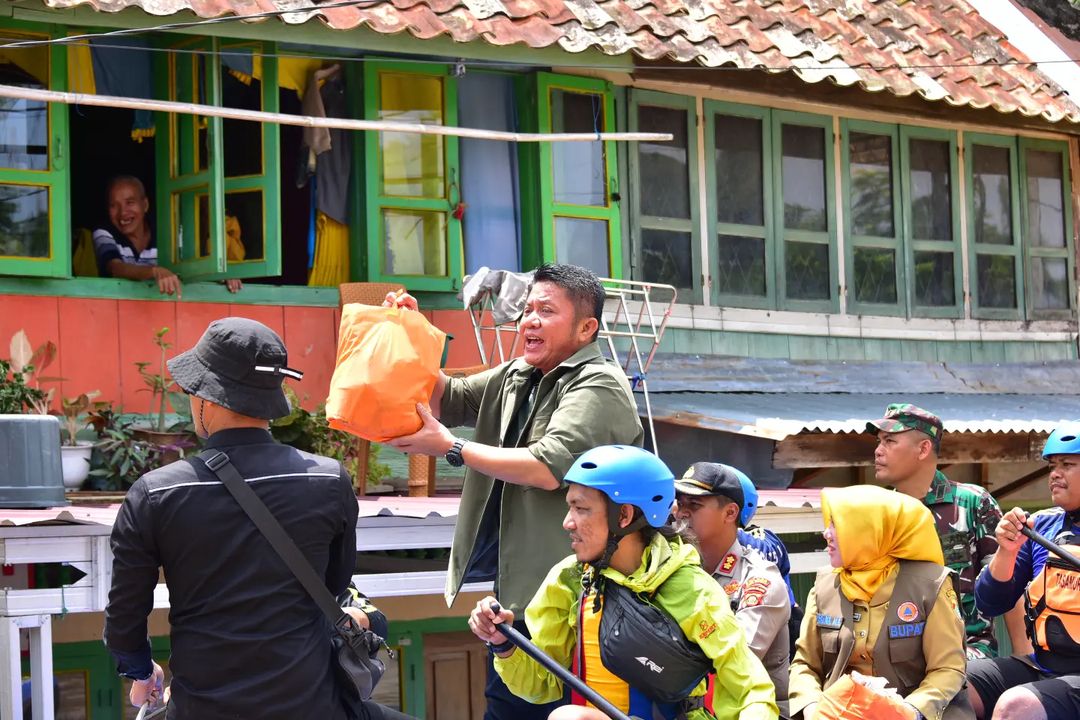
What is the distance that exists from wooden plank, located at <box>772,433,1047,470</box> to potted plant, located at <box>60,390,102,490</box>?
3.88m

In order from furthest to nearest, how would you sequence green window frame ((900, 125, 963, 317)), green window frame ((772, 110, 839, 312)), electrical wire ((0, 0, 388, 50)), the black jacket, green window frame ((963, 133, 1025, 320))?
green window frame ((963, 133, 1025, 320)) < green window frame ((900, 125, 963, 317)) < green window frame ((772, 110, 839, 312)) < electrical wire ((0, 0, 388, 50)) < the black jacket

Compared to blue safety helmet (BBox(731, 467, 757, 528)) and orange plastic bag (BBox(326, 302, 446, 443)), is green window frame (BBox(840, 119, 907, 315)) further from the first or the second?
orange plastic bag (BBox(326, 302, 446, 443))

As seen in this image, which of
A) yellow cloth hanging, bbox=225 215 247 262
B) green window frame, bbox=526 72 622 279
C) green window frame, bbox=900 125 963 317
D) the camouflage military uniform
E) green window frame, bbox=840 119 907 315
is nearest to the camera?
the camouflage military uniform

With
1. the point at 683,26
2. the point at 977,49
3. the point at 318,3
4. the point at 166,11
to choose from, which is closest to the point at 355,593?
the point at 166,11

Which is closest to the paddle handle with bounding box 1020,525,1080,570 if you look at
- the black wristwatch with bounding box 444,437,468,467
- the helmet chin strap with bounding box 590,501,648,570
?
the helmet chin strap with bounding box 590,501,648,570

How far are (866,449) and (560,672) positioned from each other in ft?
19.4

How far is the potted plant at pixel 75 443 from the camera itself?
768 centimetres

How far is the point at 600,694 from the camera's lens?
4191 mm

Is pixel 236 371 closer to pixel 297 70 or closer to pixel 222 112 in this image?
pixel 222 112

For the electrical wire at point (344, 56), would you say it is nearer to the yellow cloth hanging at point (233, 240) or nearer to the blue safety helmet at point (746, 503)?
the yellow cloth hanging at point (233, 240)

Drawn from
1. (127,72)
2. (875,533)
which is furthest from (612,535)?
(127,72)

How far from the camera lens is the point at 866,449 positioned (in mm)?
9570

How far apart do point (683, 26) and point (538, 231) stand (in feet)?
5.29

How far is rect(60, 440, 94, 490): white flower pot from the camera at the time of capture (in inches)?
302
